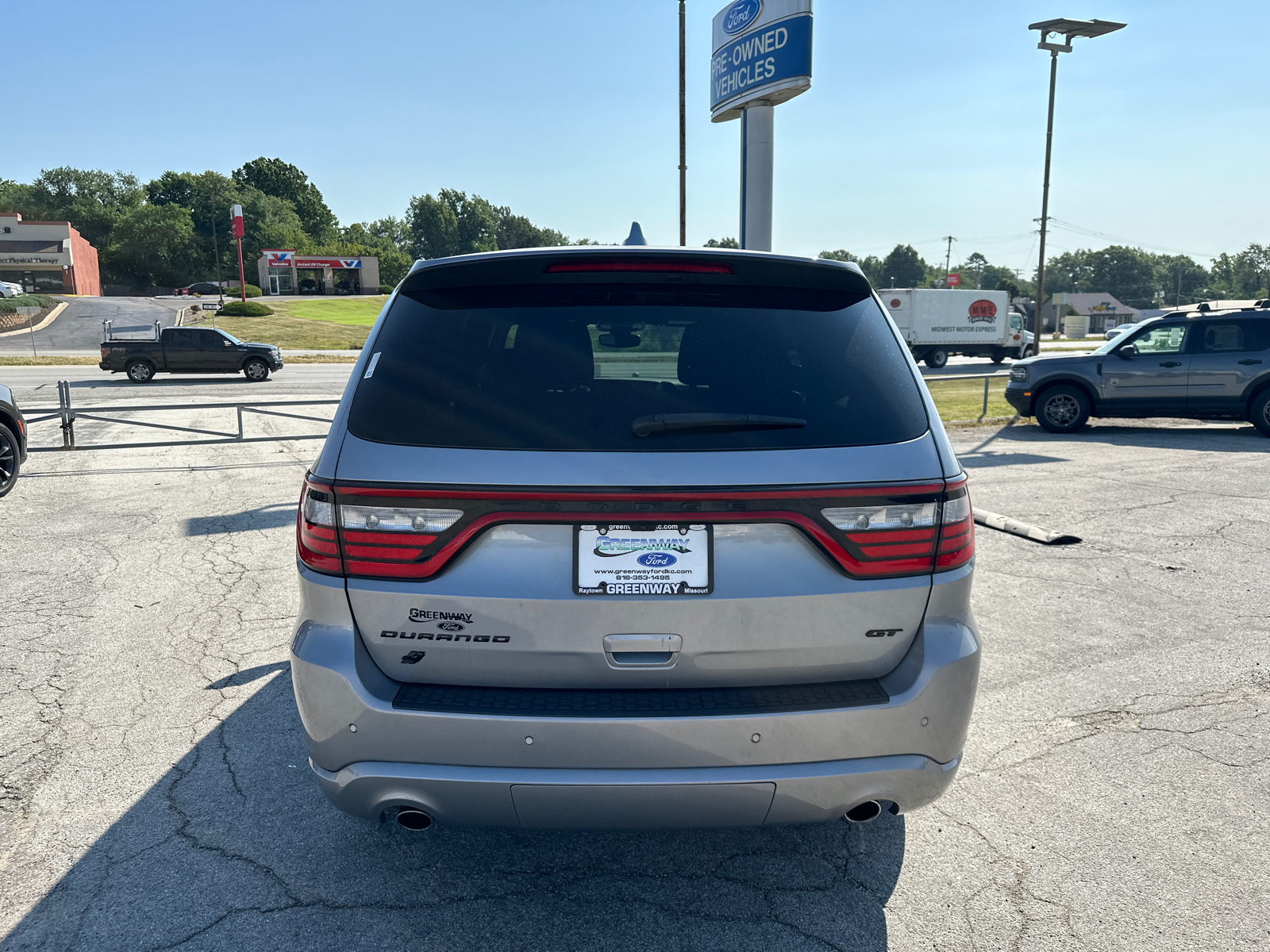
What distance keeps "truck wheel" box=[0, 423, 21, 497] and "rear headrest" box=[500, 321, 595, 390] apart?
29.0ft

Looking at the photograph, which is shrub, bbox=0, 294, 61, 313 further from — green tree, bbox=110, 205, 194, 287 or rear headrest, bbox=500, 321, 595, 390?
rear headrest, bbox=500, 321, 595, 390

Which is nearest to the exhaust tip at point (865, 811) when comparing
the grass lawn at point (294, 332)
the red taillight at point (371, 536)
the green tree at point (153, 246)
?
the red taillight at point (371, 536)

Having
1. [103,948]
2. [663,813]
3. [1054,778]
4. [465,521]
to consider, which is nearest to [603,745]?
[663,813]

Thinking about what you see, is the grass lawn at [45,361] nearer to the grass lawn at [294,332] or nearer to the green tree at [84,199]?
the grass lawn at [294,332]

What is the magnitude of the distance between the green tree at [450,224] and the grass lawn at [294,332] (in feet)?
323

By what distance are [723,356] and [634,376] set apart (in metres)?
0.34

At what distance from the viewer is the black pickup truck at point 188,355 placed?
26609mm

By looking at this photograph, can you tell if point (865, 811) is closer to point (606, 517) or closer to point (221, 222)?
point (606, 517)

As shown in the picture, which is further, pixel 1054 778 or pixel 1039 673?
pixel 1039 673

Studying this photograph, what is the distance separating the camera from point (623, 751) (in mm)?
2244

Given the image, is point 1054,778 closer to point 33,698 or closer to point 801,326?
point 801,326

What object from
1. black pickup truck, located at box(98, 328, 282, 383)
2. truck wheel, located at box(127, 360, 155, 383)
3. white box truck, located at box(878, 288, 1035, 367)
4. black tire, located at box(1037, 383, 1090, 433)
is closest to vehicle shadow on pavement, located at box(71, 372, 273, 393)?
truck wheel, located at box(127, 360, 155, 383)

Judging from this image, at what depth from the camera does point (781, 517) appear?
228cm

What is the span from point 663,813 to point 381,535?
3.43 feet
